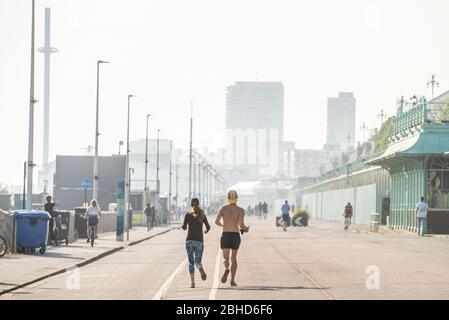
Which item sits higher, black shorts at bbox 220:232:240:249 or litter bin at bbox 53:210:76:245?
black shorts at bbox 220:232:240:249

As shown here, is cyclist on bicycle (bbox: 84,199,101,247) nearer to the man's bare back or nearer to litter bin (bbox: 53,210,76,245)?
litter bin (bbox: 53,210,76,245)

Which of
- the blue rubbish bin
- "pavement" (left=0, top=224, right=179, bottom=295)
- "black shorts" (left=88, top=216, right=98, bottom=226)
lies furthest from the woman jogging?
"black shorts" (left=88, top=216, right=98, bottom=226)

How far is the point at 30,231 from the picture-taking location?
3612 cm

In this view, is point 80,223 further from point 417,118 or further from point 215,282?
point 215,282

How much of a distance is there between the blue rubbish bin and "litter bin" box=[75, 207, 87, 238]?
13.0 m

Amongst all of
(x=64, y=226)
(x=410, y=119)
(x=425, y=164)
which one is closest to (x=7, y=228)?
(x=64, y=226)

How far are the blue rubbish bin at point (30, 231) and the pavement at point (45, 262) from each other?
0.46 metres

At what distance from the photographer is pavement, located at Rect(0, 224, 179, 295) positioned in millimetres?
24484

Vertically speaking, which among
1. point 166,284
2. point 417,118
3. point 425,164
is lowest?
point 166,284

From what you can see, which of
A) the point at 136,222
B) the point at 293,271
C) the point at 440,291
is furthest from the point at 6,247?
the point at 136,222

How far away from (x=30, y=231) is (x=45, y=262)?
17.0ft

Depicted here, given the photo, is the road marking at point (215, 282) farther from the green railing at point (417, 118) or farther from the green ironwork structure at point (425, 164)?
the green railing at point (417, 118)

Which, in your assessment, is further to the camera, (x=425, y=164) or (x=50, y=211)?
(x=425, y=164)
